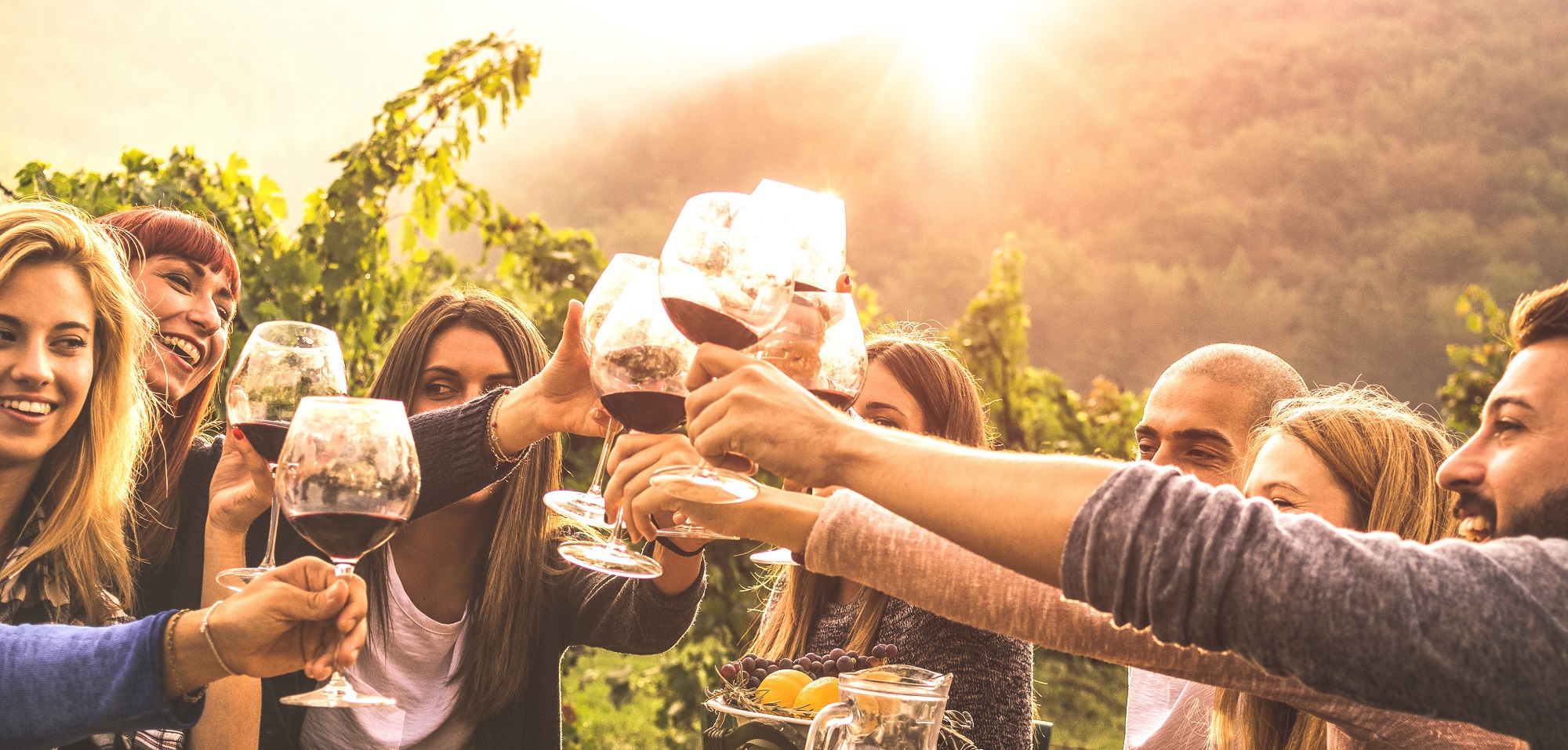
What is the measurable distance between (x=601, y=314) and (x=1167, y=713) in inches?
66.1

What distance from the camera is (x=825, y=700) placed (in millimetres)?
1573

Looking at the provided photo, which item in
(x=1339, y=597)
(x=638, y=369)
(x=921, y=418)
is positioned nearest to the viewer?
(x=1339, y=597)

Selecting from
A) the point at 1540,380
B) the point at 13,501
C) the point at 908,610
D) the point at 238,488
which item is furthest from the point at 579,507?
the point at 1540,380

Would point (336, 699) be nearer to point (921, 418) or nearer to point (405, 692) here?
point (405, 692)

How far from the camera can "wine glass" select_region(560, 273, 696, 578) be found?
1.45m

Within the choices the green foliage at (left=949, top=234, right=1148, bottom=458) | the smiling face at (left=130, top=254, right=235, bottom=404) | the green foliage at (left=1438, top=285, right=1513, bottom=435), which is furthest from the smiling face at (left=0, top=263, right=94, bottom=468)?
the green foliage at (left=1438, top=285, right=1513, bottom=435)

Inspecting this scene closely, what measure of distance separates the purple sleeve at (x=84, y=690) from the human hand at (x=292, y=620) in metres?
0.09

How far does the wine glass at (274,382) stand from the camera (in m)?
1.62

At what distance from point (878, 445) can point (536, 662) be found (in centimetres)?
158

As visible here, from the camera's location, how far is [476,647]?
2459 mm

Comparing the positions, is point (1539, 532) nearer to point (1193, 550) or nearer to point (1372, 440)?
point (1193, 550)

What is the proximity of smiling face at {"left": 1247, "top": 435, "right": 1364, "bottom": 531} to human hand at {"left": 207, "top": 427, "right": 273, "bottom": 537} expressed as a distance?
1.75 meters

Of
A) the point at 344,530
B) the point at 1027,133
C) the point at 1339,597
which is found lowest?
the point at 344,530

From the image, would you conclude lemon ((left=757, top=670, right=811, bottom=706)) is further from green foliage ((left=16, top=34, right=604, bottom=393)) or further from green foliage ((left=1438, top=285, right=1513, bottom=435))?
green foliage ((left=1438, top=285, right=1513, bottom=435))
